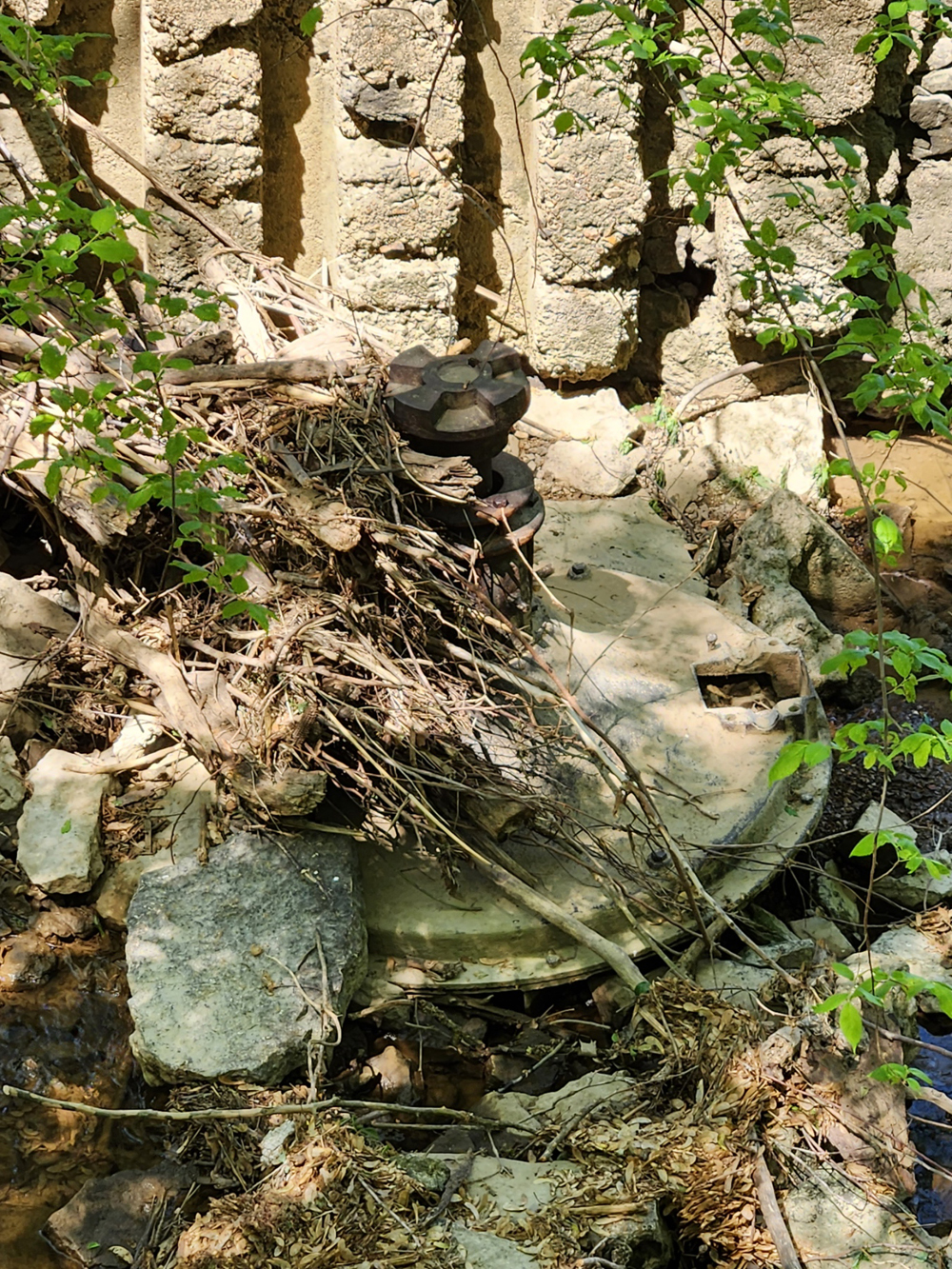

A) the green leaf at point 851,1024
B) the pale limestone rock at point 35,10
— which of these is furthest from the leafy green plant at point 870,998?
the pale limestone rock at point 35,10

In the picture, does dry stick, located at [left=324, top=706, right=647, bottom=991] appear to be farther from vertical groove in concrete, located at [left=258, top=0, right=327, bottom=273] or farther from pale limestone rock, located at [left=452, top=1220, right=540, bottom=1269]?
vertical groove in concrete, located at [left=258, top=0, right=327, bottom=273]

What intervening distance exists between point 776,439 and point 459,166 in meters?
2.21

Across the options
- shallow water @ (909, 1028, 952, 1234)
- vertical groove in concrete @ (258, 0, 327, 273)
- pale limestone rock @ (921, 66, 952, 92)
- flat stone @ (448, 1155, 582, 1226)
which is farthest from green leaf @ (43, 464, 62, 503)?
pale limestone rock @ (921, 66, 952, 92)

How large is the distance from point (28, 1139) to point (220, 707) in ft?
4.63

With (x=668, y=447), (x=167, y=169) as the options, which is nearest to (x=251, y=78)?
(x=167, y=169)

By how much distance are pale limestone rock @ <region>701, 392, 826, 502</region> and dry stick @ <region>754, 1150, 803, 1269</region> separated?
13.5 ft

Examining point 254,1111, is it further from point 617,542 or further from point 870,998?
point 617,542

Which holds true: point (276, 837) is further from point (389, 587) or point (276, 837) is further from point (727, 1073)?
point (727, 1073)

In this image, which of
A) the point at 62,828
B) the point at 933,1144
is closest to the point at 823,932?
the point at 933,1144

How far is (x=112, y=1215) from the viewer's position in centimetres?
340

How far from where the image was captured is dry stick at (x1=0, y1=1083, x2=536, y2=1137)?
3.39 meters

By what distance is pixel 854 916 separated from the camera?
471 cm

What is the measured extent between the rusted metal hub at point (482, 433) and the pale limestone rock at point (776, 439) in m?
2.51

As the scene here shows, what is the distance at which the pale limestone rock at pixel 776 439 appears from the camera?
22.6ft
